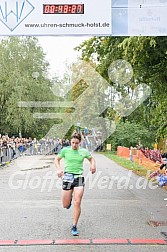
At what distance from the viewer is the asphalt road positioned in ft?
23.5

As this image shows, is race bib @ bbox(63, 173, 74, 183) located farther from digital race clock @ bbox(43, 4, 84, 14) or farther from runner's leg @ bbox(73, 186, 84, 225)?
digital race clock @ bbox(43, 4, 84, 14)

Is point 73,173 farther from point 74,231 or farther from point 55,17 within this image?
point 55,17

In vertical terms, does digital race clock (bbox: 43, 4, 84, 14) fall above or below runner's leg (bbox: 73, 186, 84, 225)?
above

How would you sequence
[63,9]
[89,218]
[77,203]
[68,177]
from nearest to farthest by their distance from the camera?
[77,203]
[68,177]
[89,218]
[63,9]

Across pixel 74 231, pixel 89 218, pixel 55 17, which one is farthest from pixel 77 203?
pixel 55 17

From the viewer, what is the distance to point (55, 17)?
10.3 m

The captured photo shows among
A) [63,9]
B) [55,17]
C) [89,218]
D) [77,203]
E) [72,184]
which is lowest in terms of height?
[89,218]

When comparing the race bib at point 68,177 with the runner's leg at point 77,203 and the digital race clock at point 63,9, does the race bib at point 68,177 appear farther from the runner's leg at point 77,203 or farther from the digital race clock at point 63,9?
the digital race clock at point 63,9

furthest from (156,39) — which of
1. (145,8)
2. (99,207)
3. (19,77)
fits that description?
(19,77)

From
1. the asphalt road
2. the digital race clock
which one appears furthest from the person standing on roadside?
the digital race clock

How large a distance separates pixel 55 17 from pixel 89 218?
4.19 metres

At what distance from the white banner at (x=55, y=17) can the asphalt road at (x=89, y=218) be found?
12.4ft

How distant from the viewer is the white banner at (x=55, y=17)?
10.3m

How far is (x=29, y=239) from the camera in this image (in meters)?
7.50
